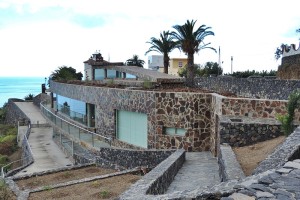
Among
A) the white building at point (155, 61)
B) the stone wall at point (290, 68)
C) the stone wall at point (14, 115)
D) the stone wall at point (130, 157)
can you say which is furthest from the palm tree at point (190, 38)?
the white building at point (155, 61)

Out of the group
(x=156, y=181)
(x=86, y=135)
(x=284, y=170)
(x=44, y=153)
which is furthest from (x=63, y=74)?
(x=284, y=170)

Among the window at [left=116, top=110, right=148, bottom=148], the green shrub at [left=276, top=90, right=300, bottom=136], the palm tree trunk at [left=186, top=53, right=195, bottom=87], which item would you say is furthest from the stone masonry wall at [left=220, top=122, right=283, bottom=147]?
the palm tree trunk at [left=186, top=53, right=195, bottom=87]

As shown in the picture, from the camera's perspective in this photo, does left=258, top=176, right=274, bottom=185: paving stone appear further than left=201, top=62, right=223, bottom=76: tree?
No

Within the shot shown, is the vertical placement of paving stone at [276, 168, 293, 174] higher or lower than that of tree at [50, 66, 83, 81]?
lower

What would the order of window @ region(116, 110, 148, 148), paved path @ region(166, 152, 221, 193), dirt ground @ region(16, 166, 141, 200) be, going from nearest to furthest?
paved path @ region(166, 152, 221, 193), dirt ground @ region(16, 166, 141, 200), window @ region(116, 110, 148, 148)

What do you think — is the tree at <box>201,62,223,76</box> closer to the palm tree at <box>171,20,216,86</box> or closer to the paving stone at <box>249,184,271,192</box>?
the palm tree at <box>171,20,216,86</box>

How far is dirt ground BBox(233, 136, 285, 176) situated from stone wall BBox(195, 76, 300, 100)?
18.1ft

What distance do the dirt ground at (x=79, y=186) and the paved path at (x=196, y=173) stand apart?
5.75ft

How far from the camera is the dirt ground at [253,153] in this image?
10.5 meters

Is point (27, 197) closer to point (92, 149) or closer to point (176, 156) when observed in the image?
point (176, 156)

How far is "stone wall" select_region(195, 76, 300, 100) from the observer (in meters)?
18.5

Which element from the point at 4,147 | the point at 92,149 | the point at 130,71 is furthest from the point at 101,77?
the point at 92,149

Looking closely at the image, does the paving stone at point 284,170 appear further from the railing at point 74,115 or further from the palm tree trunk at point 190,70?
the palm tree trunk at point 190,70

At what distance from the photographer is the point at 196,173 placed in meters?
13.2
